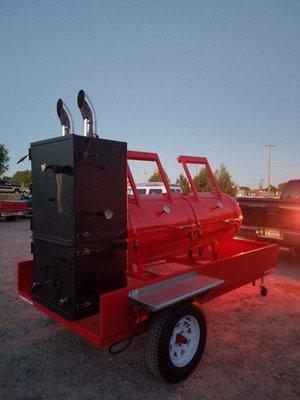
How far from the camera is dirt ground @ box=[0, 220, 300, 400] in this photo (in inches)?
127

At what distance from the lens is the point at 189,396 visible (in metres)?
3.19

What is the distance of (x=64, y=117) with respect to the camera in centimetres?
389

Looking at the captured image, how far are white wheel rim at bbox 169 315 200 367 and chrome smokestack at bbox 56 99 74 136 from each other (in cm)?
249

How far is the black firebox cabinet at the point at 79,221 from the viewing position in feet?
11.0

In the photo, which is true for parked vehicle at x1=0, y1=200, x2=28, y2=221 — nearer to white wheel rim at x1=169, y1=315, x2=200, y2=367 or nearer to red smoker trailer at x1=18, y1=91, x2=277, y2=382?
red smoker trailer at x1=18, y1=91, x2=277, y2=382

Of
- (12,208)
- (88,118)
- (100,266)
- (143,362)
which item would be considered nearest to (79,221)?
(100,266)

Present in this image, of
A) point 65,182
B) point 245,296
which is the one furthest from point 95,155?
point 245,296

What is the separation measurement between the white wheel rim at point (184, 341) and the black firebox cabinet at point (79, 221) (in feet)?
2.75

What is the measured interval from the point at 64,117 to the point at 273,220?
5.94m

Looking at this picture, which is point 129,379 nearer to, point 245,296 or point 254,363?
point 254,363

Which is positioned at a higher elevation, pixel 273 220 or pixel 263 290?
pixel 273 220

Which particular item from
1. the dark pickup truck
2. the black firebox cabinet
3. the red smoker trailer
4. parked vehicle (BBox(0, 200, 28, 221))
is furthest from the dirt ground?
parked vehicle (BBox(0, 200, 28, 221))

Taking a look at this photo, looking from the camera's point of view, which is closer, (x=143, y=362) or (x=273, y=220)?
(x=143, y=362)

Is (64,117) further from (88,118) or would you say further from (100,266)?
(100,266)
